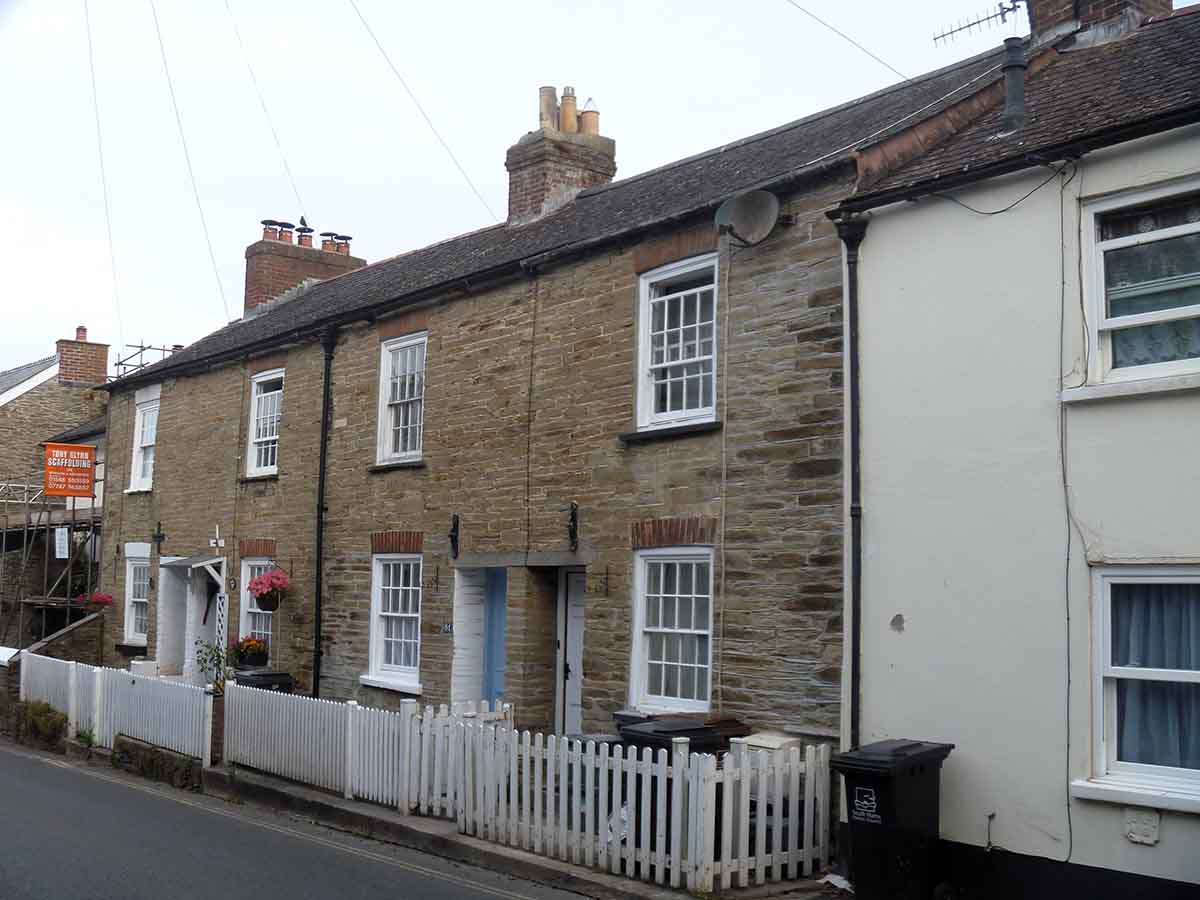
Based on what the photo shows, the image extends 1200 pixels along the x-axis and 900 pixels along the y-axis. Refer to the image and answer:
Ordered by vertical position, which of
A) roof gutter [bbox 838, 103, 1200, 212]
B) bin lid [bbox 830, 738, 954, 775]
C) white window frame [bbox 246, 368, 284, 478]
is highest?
roof gutter [bbox 838, 103, 1200, 212]

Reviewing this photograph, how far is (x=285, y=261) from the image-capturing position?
83.5 feet

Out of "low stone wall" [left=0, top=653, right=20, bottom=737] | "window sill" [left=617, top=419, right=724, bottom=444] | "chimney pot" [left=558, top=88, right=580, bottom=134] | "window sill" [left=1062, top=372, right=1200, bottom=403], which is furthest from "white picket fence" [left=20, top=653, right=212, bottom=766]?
"window sill" [left=1062, top=372, right=1200, bottom=403]

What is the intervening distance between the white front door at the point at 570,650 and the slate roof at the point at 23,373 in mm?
27256

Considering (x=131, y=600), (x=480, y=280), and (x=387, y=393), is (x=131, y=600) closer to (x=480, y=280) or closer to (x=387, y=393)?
(x=387, y=393)

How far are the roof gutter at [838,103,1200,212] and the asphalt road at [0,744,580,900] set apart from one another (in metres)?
6.06

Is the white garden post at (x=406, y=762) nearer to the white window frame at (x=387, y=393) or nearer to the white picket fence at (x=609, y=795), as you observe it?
the white picket fence at (x=609, y=795)

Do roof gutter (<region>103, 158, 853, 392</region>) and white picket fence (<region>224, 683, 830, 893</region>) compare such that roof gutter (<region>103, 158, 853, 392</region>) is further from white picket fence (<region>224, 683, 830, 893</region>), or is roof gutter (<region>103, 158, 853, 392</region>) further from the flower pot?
white picket fence (<region>224, 683, 830, 893</region>)

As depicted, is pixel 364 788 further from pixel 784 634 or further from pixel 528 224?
pixel 528 224

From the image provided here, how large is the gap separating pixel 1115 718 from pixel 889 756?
1.57 metres

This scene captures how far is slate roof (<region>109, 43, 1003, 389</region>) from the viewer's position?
1266cm

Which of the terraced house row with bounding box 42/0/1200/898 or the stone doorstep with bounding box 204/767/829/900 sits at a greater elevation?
the terraced house row with bounding box 42/0/1200/898

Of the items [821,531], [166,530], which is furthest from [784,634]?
[166,530]

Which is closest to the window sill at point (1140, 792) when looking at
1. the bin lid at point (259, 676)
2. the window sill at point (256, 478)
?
the bin lid at point (259, 676)

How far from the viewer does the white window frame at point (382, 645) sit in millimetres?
15969
